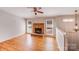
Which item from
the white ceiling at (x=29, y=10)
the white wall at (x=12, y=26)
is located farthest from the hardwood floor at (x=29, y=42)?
the white ceiling at (x=29, y=10)

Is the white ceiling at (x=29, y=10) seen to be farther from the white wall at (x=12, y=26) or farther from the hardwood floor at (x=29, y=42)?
the hardwood floor at (x=29, y=42)

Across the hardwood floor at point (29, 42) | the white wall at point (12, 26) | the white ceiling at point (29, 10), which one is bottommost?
the hardwood floor at point (29, 42)

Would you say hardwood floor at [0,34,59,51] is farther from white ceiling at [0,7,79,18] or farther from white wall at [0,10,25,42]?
white ceiling at [0,7,79,18]

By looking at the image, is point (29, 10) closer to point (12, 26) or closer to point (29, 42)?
point (12, 26)

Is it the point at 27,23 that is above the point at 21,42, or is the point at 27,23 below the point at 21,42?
above

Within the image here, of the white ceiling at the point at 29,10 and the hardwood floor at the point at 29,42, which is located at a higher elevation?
the white ceiling at the point at 29,10

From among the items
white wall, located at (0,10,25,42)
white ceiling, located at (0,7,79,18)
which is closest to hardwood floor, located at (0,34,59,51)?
white wall, located at (0,10,25,42)

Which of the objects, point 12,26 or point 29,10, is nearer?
point 29,10

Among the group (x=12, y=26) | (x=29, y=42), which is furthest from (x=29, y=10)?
(x=29, y=42)
